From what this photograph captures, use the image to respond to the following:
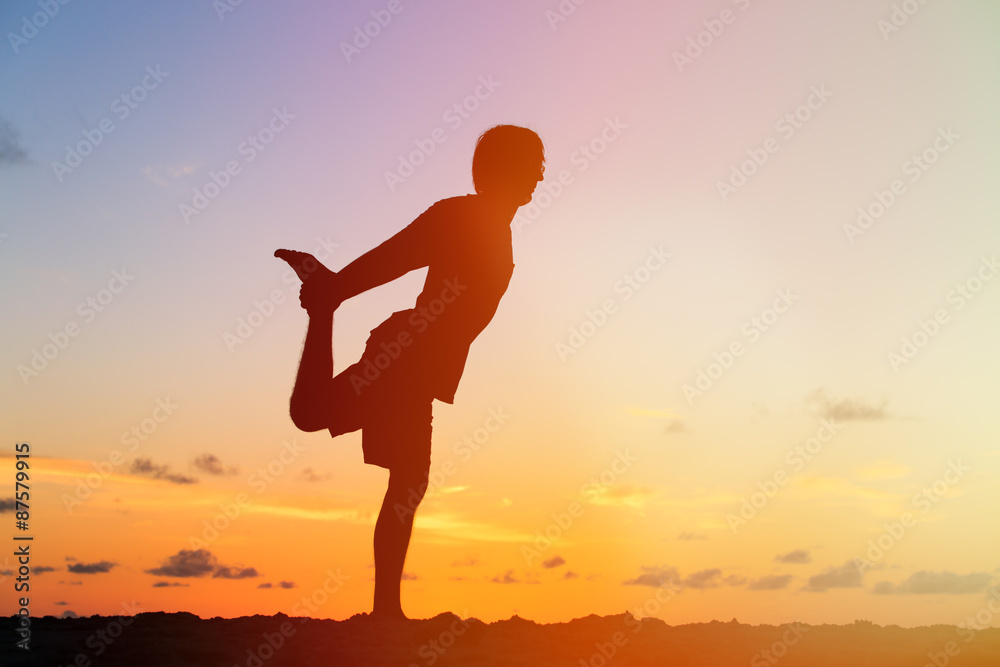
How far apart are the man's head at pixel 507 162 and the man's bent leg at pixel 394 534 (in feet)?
6.97

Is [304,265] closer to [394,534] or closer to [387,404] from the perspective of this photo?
[387,404]

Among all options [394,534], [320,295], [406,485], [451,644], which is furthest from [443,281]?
[451,644]

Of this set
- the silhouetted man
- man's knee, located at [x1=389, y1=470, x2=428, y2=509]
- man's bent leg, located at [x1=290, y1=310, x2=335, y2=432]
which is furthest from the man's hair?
man's knee, located at [x1=389, y1=470, x2=428, y2=509]

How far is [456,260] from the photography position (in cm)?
547

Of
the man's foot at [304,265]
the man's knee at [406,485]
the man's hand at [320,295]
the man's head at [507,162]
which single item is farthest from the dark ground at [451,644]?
the man's head at [507,162]

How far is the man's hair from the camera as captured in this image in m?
5.76

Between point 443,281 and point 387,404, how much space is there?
94 centimetres

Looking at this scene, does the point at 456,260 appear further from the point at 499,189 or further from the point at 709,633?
the point at 709,633

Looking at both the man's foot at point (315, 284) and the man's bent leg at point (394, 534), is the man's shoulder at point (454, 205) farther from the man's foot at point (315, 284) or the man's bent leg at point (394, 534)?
the man's bent leg at point (394, 534)

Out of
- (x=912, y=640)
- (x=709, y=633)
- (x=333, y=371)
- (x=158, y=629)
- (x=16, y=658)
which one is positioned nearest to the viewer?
(x=16, y=658)

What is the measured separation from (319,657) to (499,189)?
11.1 ft

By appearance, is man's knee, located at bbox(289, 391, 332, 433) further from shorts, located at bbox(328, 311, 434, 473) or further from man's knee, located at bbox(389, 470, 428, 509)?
man's knee, located at bbox(389, 470, 428, 509)

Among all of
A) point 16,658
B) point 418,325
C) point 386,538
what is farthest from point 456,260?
point 16,658

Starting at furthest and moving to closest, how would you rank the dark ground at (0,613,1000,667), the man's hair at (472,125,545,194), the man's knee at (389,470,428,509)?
the man's hair at (472,125,545,194) < the man's knee at (389,470,428,509) < the dark ground at (0,613,1000,667)
